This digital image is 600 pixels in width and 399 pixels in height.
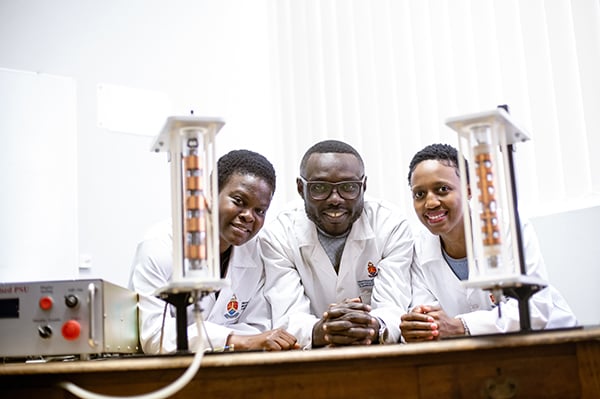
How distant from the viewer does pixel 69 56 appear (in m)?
2.89

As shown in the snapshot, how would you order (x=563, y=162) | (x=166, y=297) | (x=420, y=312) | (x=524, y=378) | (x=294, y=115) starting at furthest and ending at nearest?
(x=294, y=115) < (x=563, y=162) < (x=420, y=312) < (x=166, y=297) < (x=524, y=378)

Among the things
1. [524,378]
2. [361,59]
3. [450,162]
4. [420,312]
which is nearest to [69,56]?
[361,59]

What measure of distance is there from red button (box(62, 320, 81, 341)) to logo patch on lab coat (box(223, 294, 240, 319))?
2.74ft

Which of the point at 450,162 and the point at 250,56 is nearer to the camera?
the point at 450,162

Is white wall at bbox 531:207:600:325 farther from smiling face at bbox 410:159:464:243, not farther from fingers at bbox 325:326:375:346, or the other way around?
fingers at bbox 325:326:375:346

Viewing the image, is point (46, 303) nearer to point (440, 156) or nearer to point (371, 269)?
point (371, 269)

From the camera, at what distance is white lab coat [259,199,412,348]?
7.52ft

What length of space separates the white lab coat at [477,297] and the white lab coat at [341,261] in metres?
0.05

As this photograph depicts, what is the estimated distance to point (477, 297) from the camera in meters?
2.15

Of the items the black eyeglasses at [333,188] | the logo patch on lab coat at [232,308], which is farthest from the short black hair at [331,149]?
the logo patch on lab coat at [232,308]

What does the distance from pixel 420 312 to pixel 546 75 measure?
1.10 m

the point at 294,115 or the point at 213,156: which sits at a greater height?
the point at 294,115

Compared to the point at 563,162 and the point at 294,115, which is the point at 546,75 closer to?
the point at 563,162

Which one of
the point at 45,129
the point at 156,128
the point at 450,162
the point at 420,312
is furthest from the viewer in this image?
the point at 156,128
